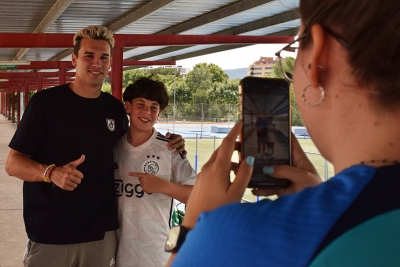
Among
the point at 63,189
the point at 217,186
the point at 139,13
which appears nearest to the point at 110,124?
the point at 63,189

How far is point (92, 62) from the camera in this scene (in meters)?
3.03

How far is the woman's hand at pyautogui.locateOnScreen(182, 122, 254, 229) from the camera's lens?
0.92 meters

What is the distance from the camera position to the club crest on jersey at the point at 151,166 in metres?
2.85

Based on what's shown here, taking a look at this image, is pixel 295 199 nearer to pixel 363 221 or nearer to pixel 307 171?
pixel 363 221

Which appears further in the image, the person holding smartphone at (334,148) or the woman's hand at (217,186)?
the woman's hand at (217,186)

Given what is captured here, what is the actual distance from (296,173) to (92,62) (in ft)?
7.07

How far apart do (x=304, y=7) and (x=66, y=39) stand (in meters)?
8.45

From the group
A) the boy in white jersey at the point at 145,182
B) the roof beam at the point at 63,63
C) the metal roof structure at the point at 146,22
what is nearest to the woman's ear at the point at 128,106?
the boy in white jersey at the point at 145,182

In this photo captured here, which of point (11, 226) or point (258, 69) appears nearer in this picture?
point (11, 226)

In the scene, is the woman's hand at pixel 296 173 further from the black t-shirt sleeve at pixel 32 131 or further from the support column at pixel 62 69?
the support column at pixel 62 69

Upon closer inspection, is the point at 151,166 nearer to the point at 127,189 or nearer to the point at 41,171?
the point at 127,189

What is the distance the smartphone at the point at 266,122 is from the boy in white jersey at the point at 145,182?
155cm

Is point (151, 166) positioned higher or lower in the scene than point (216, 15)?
lower

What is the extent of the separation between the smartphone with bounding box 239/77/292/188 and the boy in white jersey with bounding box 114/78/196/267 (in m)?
1.55
